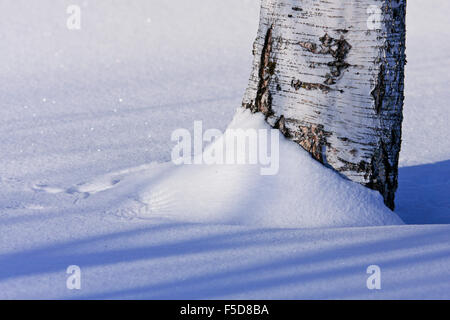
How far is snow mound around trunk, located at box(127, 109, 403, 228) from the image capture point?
2455 millimetres

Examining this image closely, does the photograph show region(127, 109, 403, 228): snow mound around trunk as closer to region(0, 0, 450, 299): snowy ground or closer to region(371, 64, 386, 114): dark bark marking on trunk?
region(0, 0, 450, 299): snowy ground

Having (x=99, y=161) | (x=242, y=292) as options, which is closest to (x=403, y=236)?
(x=242, y=292)

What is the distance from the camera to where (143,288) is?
1.91m

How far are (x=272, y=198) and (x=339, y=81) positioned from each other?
0.57m

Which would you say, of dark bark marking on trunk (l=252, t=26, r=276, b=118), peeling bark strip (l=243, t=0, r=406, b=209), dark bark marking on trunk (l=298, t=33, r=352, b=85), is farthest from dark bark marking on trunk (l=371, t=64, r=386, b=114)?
dark bark marking on trunk (l=252, t=26, r=276, b=118)

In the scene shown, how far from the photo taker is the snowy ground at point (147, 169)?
6.48ft

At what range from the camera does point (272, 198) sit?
250cm

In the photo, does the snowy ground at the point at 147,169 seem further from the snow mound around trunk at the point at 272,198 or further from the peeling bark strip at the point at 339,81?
the peeling bark strip at the point at 339,81

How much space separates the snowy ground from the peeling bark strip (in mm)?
397

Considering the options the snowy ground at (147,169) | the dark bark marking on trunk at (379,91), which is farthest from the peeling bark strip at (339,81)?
the snowy ground at (147,169)

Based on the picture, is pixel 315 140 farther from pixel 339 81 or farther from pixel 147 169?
pixel 147 169

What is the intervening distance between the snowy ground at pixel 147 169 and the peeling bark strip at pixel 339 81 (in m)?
0.40
